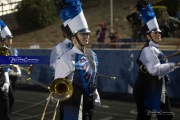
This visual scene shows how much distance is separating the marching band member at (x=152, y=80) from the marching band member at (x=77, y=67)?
5.10 feet

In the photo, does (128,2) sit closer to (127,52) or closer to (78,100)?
(127,52)

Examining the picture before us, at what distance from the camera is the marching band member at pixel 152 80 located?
6129mm

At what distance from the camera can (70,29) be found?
15.9 ft

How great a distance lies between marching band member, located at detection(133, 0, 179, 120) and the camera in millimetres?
6129

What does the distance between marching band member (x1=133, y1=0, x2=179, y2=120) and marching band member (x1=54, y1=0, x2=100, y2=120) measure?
1.55 meters

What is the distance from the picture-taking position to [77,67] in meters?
4.62

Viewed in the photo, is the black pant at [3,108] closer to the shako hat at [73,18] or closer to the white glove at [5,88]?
the white glove at [5,88]

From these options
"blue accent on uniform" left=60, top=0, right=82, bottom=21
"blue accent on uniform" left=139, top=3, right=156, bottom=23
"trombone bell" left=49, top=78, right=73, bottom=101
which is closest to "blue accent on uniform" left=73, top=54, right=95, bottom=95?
"trombone bell" left=49, top=78, right=73, bottom=101

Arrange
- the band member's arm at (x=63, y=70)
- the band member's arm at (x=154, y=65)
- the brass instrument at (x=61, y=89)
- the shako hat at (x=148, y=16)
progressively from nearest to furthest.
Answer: the brass instrument at (x=61, y=89)
the band member's arm at (x=63, y=70)
the band member's arm at (x=154, y=65)
the shako hat at (x=148, y=16)

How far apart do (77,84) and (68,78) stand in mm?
143

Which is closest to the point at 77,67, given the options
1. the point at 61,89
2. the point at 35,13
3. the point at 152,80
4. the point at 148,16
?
the point at 61,89

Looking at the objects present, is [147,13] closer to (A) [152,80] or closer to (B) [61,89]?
(A) [152,80]

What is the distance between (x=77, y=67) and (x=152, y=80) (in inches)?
83.6

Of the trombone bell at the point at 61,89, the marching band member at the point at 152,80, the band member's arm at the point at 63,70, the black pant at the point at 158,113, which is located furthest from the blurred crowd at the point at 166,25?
the trombone bell at the point at 61,89
